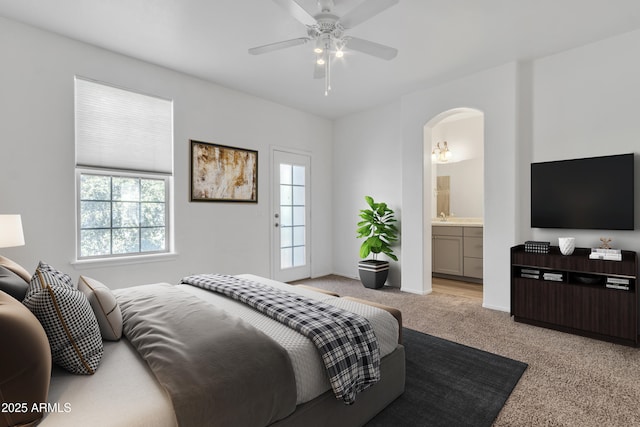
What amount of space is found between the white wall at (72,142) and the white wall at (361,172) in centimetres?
72

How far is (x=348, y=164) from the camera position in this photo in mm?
5434

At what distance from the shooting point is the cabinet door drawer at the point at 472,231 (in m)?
4.86

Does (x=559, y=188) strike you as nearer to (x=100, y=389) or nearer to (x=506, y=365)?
(x=506, y=365)

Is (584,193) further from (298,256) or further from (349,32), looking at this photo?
(298,256)

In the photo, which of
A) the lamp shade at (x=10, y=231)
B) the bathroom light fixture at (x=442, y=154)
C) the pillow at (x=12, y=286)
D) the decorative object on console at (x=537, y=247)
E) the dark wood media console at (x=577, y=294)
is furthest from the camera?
the bathroom light fixture at (x=442, y=154)

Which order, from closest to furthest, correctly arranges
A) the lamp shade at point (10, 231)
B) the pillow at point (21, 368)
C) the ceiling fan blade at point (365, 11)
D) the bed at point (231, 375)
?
the pillow at point (21, 368) < the bed at point (231, 375) < the ceiling fan blade at point (365, 11) < the lamp shade at point (10, 231)

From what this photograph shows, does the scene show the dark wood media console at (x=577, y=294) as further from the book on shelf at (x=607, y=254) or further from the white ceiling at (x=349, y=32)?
the white ceiling at (x=349, y=32)

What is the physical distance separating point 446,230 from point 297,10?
4191mm

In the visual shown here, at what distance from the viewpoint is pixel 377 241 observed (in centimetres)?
465

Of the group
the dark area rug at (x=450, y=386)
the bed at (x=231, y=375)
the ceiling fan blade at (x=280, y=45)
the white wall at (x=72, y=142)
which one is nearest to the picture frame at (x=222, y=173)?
the white wall at (x=72, y=142)

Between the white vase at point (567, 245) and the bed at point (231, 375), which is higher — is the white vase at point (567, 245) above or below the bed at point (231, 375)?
above

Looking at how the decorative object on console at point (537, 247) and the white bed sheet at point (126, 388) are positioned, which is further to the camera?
the decorative object on console at point (537, 247)

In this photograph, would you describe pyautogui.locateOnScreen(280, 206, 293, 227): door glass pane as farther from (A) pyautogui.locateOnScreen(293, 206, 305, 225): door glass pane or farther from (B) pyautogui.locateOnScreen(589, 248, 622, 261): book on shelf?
(B) pyautogui.locateOnScreen(589, 248, 622, 261): book on shelf

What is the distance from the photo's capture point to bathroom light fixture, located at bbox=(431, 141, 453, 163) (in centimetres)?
577
